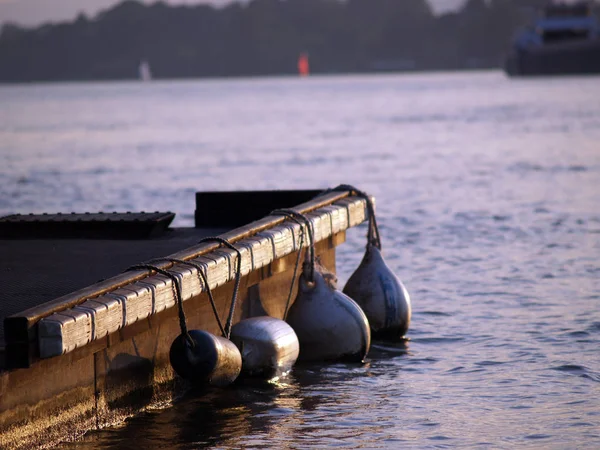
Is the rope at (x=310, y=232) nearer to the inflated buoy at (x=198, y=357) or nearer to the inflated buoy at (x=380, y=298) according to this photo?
the inflated buoy at (x=380, y=298)

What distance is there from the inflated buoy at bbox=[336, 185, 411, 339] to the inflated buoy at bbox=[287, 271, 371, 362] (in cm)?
117

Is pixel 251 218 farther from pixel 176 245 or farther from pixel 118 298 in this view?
pixel 118 298

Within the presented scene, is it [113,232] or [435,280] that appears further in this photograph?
[435,280]

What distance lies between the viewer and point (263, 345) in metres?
9.77

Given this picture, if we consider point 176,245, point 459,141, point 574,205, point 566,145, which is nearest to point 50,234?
point 176,245

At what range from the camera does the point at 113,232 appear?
39.7 feet

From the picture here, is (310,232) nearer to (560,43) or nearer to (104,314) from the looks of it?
(104,314)

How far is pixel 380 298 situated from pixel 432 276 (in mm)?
4763

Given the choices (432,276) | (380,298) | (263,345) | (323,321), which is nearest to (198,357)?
(263,345)

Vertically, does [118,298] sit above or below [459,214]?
above

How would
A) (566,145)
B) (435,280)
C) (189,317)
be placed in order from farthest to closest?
(566,145)
(435,280)
(189,317)

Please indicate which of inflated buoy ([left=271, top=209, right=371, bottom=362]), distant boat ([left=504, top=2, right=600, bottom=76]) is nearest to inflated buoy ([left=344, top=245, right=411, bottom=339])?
inflated buoy ([left=271, top=209, right=371, bottom=362])

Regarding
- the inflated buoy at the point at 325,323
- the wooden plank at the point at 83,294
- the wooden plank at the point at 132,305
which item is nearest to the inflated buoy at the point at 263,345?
the wooden plank at the point at 83,294

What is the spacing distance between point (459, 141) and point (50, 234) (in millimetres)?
45345
